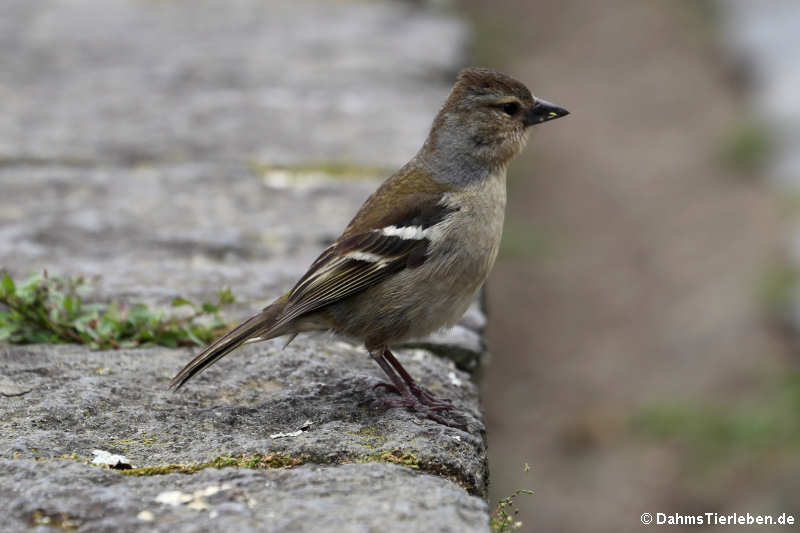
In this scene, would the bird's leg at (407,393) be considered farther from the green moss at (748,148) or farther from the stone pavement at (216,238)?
the green moss at (748,148)

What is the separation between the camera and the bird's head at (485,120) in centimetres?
343

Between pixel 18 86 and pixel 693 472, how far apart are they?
409 centimetres

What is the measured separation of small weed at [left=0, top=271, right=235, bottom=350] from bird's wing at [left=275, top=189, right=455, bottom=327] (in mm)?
316

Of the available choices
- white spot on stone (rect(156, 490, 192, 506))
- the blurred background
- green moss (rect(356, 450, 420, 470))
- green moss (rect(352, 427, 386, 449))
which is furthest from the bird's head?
white spot on stone (rect(156, 490, 192, 506))

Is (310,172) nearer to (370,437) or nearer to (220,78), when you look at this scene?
(220,78)

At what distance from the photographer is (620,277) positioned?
23.8 ft

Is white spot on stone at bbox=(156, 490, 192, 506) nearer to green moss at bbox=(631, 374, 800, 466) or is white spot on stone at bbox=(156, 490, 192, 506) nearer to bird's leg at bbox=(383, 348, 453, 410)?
bird's leg at bbox=(383, 348, 453, 410)

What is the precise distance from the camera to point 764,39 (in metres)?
9.09

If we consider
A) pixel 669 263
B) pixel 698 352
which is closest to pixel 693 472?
pixel 698 352

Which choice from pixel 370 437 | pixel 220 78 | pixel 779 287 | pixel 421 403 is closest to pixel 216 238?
pixel 421 403

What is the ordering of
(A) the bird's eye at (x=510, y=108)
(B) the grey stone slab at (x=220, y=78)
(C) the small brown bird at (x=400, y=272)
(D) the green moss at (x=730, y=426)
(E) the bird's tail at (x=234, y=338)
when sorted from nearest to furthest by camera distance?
(E) the bird's tail at (x=234, y=338) → (C) the small brown bird at (x=400, y=272) → (A) the bird's eye at (x=510, y=108) → (B) the grey stone slab at (x=220, y=78) → (D) the green moss at (x=730, y=426)

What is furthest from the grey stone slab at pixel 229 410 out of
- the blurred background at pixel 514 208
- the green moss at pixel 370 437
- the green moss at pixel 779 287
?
the green moss at pixel 779 287

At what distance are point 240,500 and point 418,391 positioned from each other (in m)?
0.86

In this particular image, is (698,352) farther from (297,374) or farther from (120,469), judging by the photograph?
(120,469)
